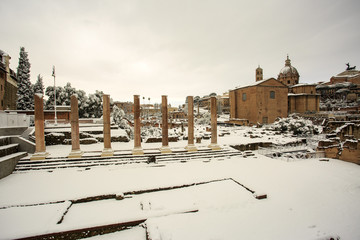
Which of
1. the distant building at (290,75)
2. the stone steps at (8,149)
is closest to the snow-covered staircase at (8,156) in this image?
the stone steps at (8,149)

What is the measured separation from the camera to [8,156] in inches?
358

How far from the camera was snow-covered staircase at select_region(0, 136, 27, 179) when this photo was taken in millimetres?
8286

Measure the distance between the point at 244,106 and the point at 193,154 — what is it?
32.5m

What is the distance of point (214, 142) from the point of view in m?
13.8

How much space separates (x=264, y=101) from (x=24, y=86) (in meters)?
47.7

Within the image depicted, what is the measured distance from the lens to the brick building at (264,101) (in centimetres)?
3756

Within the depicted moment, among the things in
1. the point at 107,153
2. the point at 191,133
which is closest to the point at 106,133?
the point at 107,153

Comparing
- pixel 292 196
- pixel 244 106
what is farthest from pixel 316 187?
pixel 244 106

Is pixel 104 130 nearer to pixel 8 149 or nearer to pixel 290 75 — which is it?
pixel 8 149

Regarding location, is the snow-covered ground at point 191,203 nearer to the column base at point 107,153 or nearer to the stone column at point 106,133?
the column base at point 107,153

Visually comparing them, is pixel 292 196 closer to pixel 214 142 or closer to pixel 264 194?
pixel 264 194

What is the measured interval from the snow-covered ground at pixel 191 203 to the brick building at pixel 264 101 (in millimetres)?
29090

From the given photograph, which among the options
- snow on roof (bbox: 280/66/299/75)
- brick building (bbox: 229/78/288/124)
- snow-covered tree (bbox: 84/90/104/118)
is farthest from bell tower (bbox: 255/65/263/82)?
snow-covered tree (bbox: 84/90/104/118)

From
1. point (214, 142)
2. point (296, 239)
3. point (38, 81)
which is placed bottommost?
point (296, 239)
